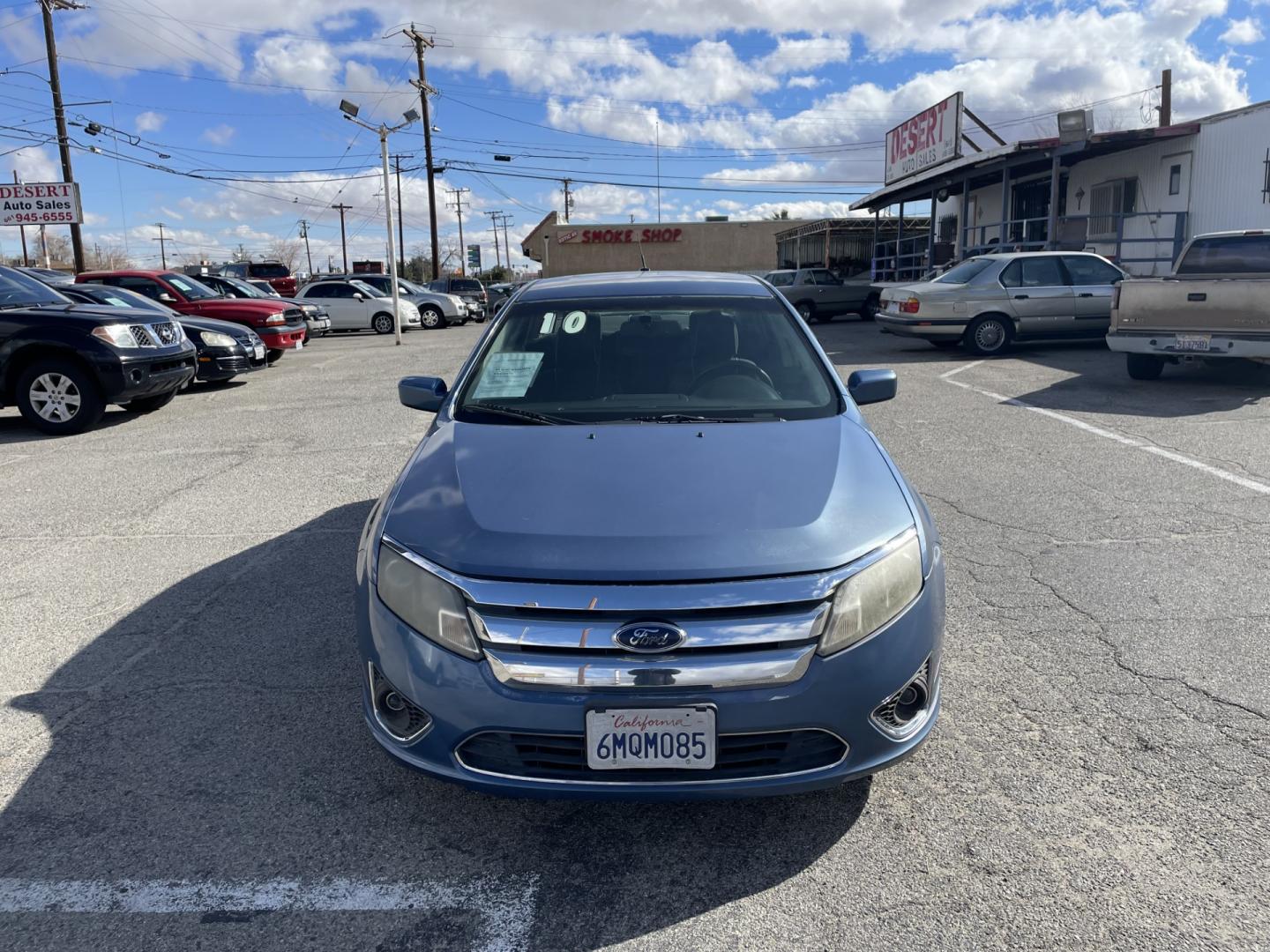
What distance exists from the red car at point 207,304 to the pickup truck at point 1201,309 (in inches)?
518

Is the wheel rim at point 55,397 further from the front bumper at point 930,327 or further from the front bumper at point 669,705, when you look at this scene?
the front bumper at point 930,327

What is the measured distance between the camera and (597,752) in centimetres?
252

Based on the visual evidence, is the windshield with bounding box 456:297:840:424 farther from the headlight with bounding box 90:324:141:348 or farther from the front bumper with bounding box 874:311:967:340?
the front bumper with bounding box 874:311:967:340

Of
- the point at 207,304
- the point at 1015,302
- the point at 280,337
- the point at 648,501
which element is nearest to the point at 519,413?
the point at 648,501

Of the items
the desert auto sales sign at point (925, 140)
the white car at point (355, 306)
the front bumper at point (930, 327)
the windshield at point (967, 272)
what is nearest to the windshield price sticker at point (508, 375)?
the front bumper at point (930, 327)

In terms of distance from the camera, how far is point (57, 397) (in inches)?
388

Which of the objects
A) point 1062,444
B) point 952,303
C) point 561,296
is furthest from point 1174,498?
point 952,303

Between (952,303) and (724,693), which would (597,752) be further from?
(952,303)

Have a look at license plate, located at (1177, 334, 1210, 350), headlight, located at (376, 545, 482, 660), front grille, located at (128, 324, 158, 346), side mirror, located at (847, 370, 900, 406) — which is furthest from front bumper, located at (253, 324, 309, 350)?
headlight, located at (376, 545, 482, 660)

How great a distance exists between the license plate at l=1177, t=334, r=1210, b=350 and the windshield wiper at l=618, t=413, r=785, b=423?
864 cm

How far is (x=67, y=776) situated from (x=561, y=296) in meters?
2.72

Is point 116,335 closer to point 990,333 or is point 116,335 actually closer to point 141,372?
A: point 141,372

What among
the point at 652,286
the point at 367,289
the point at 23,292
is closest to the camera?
the point at 652,286

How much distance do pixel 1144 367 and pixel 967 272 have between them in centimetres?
434
